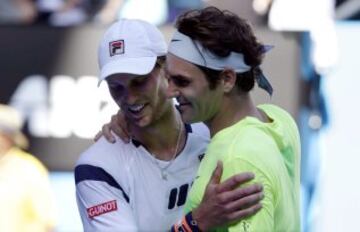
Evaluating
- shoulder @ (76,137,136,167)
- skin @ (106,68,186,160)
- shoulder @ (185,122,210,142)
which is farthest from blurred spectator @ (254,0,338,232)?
shoulder @ (76,137,136,167)

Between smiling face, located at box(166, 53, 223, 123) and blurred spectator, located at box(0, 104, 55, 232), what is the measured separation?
3288 millimetres

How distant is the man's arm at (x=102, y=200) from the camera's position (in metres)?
3.25

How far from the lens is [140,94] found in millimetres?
3305

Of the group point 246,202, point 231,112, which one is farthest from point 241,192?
point 231,112

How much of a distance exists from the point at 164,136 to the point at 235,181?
0.72 meters

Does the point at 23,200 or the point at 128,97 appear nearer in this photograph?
the point at 128,97

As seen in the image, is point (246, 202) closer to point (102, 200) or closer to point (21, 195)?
point (102, 200)

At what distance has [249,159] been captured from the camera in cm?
280

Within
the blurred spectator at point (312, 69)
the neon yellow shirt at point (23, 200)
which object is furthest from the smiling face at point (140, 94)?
the blurred spectator at point (312, 69)

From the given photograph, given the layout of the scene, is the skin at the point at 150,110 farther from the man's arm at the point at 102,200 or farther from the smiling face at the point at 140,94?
the man's arm at the point at 102,200

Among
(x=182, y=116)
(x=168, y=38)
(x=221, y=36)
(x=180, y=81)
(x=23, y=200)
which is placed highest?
(x=221, y=36)

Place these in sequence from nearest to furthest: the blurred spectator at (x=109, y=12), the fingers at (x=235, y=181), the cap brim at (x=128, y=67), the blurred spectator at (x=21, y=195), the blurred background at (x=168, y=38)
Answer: the fingers at (x=235, y=181), the cap brim at (x=128, y=67), the blurred spectator at (x=21, y=195), the blurred background at (x=168, y=38), the blurred spectator at (x=109, y=12)

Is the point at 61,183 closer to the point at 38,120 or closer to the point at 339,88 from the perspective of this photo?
the point at 38,120

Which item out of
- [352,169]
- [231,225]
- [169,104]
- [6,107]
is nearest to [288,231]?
[231,225]
